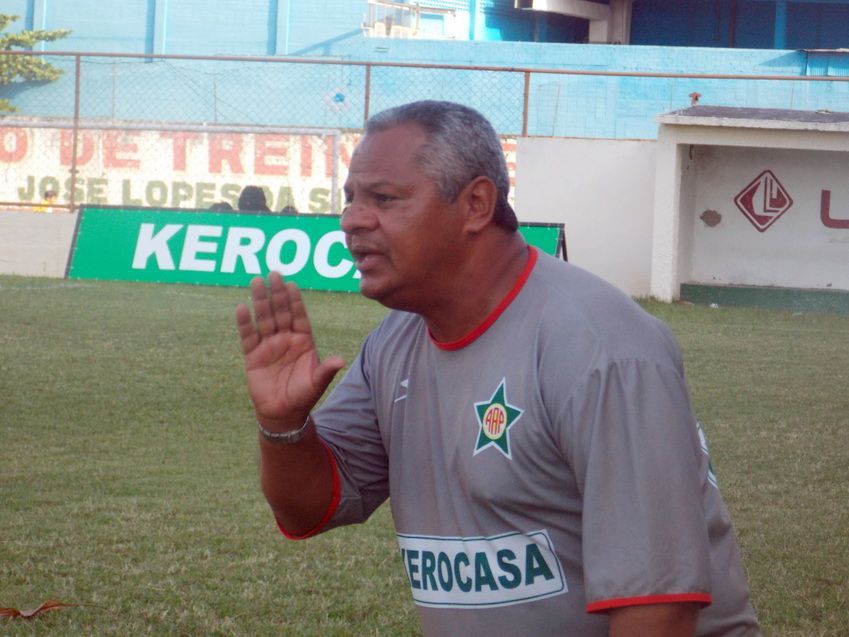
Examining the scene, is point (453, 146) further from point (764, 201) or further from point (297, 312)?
point (764, 201)

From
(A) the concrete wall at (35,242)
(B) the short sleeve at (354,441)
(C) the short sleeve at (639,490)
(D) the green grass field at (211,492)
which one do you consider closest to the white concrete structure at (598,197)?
(D) the green grass field at (211,492)

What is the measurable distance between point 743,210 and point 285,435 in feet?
54.7

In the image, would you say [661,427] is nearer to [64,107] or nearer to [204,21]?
[64,107]

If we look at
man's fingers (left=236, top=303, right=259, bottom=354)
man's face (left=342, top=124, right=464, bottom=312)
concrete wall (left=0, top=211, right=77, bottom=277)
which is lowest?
concrete wall (left=0, top=211, right=77, bottom=277)

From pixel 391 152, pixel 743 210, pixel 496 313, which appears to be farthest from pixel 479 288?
pixel 743 210

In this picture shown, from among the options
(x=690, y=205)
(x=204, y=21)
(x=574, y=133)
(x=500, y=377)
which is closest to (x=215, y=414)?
(x=500, y=377)

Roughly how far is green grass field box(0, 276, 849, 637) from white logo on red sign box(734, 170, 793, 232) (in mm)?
5521

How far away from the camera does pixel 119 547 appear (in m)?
5.77

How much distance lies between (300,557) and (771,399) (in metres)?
5.32

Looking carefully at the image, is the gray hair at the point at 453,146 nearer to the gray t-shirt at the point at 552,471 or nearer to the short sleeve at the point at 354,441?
the gray t-shirt at the point at 552,471

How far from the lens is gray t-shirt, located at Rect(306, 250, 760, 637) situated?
2209 mm

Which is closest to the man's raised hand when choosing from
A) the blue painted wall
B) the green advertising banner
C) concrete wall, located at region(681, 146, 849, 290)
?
the green advertising banner

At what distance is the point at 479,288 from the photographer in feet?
8.38

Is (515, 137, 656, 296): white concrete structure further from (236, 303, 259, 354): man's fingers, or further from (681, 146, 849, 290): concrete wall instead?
(236, 303, 259, 354): man's fingers
